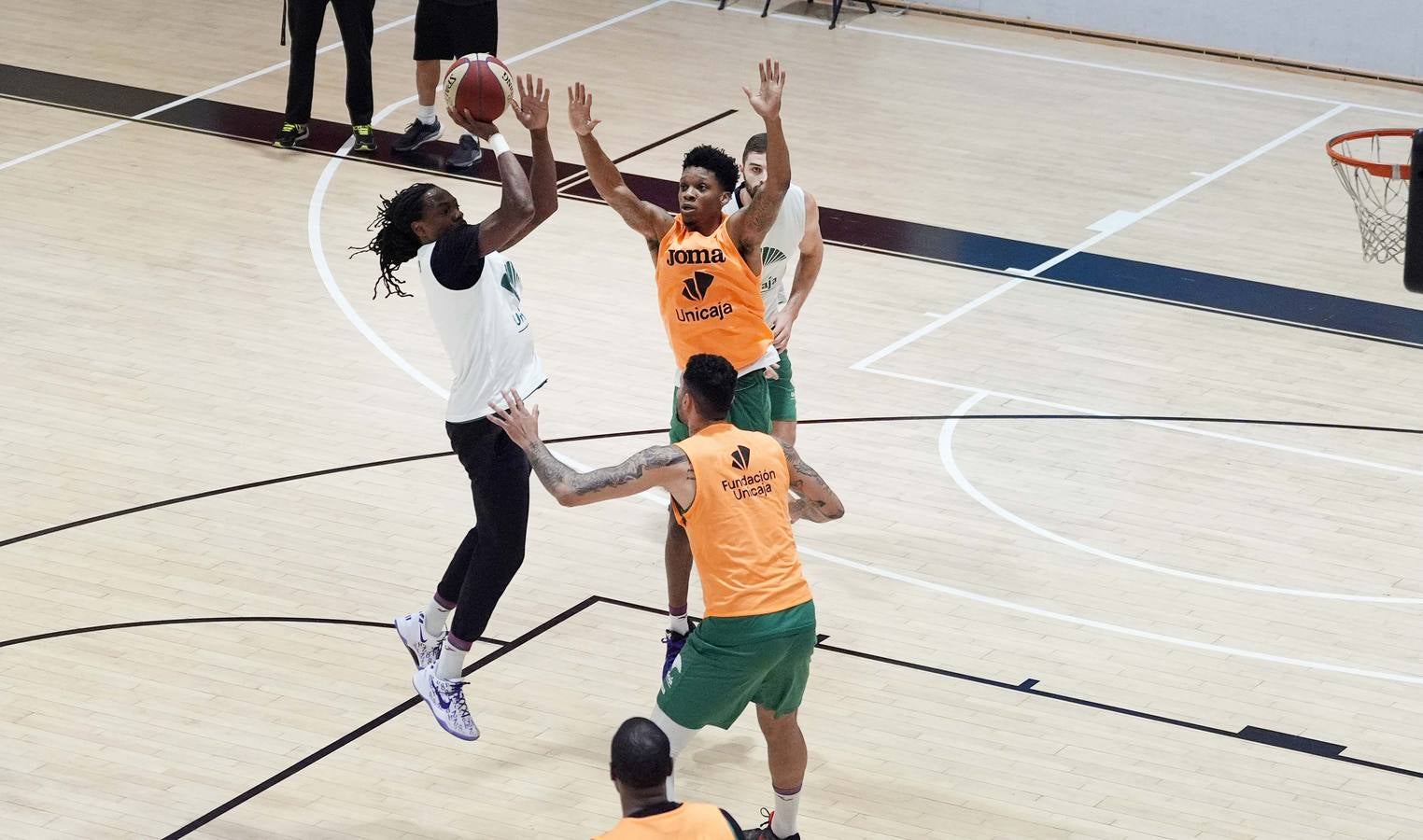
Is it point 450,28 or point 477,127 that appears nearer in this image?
point 477,127

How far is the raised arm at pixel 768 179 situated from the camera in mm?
6793

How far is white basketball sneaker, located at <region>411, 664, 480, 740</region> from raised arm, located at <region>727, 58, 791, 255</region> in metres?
1.93

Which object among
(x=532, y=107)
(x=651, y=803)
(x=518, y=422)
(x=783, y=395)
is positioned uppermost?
(x=532, y=107)

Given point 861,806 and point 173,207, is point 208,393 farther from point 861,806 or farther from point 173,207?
point 861,806

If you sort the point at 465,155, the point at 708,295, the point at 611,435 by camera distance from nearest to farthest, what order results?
the point at 708,295, the point at 611,435, the point at 465,155

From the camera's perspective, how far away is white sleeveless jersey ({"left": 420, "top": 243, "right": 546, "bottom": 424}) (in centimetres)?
646

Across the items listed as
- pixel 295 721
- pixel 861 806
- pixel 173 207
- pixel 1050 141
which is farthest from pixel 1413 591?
pixel 173 207

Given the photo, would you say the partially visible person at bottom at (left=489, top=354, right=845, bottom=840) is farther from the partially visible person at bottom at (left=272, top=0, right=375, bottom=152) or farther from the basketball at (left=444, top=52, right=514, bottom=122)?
the partially visible person at bottom at (left=272, top=0, right=375, bottom=152)

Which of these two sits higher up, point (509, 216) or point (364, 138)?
point (509, 216)

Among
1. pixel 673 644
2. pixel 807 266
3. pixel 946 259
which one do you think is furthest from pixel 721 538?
pixel 946 259

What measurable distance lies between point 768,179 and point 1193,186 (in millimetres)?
8024

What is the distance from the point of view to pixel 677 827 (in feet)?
14.7

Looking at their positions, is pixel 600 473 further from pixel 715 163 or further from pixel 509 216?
pixel 715 163

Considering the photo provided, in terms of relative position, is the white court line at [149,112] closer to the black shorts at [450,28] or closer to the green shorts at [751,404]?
the black shorts at [450,28]
